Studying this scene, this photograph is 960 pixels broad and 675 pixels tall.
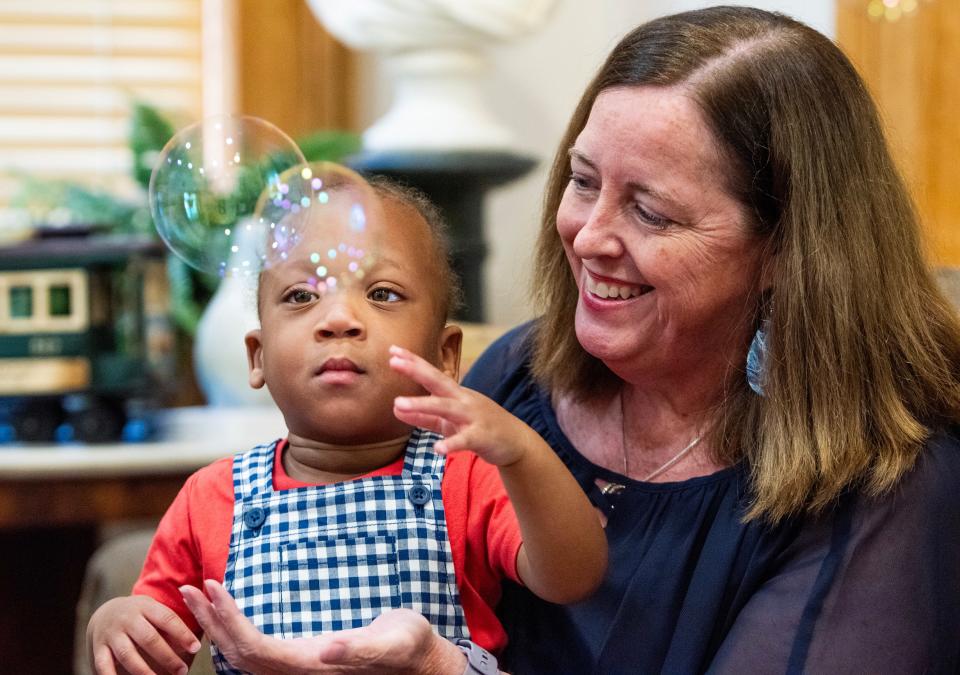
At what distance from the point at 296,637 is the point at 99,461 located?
1.39 m

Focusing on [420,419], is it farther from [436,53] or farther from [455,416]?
[436,53]

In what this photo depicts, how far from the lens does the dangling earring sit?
1.46 m

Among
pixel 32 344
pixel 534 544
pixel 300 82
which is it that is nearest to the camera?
pixel 534 544

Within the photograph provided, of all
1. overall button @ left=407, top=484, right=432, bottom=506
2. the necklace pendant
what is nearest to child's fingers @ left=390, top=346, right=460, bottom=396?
overall button @ left=407, top=484, right=432, bottom=506

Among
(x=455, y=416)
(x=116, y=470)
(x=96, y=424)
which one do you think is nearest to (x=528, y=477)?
(x=455, y=416)

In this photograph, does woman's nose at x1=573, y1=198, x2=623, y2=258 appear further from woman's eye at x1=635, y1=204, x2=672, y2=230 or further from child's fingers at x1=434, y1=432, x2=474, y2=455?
child's fingers at x1=434, y1=432, x2=474, y2=455

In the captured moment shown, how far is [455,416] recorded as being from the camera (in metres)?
1.12

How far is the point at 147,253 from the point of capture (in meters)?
2.86

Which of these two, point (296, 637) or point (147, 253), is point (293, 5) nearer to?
point (147, 253)

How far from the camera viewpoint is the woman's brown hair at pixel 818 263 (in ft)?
4.51

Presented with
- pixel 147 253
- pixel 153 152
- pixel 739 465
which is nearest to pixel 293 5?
pixel 153 152

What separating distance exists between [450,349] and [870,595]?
0.51 metres

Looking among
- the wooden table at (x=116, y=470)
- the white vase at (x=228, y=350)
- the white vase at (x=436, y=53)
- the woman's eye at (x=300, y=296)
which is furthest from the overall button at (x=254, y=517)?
the white vase at (x=436, y=53)

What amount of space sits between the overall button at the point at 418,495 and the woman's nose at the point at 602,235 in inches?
12.6
